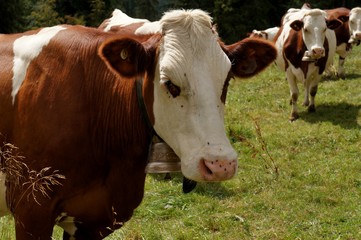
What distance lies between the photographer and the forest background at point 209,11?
31.7 metres

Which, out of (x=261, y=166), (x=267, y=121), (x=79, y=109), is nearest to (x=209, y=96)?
(x=79, y=109)

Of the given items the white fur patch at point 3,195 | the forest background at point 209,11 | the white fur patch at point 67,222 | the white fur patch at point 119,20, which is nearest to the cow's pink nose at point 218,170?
the white fur patch at point 67,222

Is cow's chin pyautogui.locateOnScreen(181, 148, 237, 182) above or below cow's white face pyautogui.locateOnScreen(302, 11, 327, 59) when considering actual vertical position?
above

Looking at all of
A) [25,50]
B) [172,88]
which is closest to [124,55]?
[172,88]

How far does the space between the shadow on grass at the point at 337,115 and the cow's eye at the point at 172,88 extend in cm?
633

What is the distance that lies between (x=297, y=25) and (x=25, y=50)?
23.3 feet

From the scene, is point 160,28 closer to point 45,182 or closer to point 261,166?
point 45,182

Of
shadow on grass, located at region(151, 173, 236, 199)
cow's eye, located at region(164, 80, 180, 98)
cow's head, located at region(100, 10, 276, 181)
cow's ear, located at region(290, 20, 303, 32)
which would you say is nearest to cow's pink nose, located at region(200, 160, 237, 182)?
cow's head, located at region(100, 10, 276, 181)

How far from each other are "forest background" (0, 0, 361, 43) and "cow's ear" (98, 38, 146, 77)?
96.5 ft

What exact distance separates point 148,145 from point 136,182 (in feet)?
0.95

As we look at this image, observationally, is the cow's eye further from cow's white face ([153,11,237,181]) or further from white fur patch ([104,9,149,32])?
white fur patch ([104,9,149,32])

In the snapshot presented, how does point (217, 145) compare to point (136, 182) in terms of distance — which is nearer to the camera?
point (217, 145)

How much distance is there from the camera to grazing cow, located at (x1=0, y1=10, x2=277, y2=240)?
102 inches

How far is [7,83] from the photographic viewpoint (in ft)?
10.1
